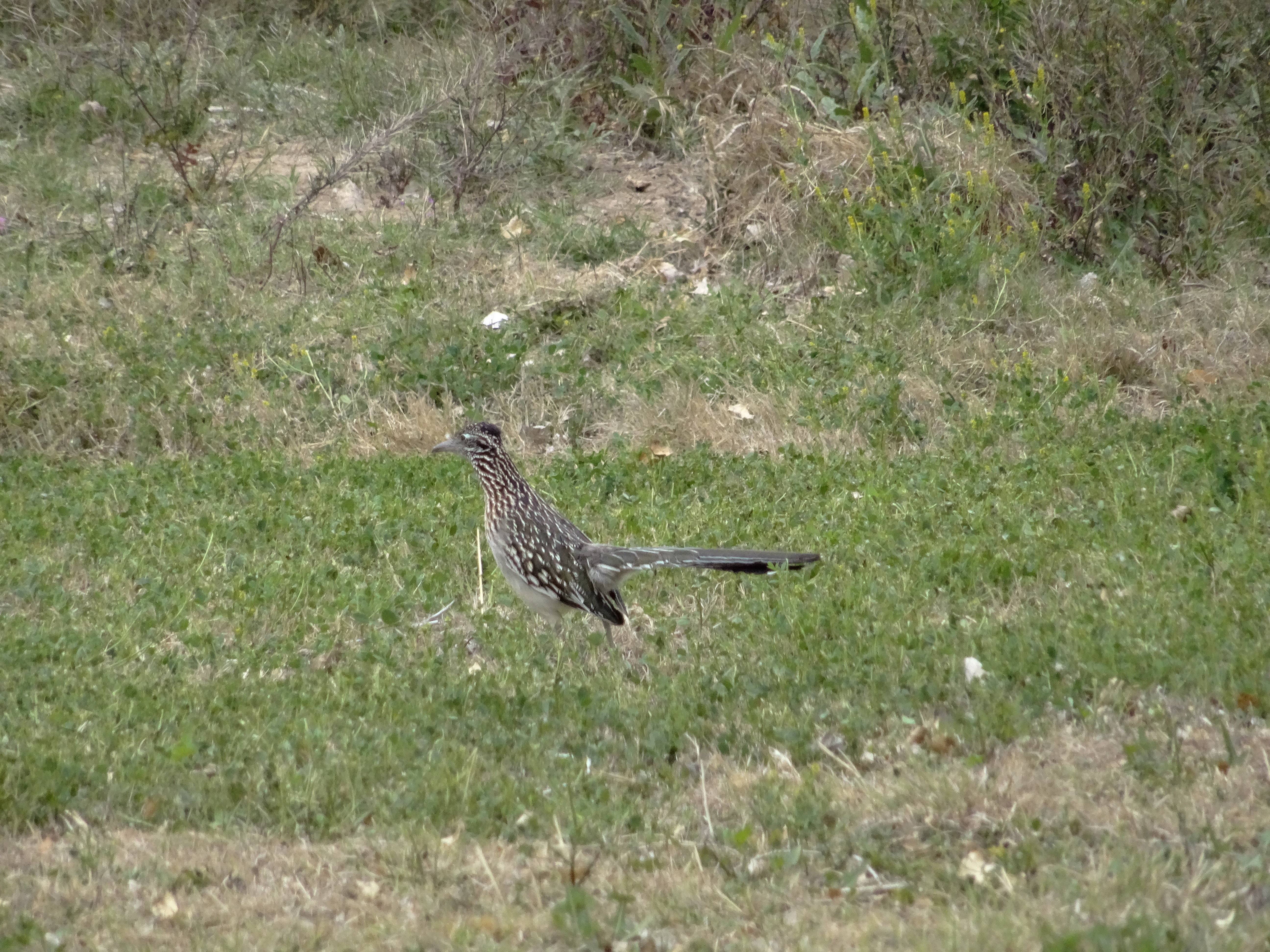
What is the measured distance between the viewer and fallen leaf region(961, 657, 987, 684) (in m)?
6.54

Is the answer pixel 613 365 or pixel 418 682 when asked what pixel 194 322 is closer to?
pixel 613 365

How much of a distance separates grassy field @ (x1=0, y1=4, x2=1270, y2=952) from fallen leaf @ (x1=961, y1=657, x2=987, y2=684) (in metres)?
0.05

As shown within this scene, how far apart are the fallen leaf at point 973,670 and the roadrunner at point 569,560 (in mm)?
791

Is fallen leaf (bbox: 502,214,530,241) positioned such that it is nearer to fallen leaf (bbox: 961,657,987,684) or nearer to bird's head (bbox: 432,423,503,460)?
bird's head (bbox: 432,423,503,460)

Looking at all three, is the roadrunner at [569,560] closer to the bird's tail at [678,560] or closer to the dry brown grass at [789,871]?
the bird's tail at [678,560]

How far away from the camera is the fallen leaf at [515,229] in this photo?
13844mm

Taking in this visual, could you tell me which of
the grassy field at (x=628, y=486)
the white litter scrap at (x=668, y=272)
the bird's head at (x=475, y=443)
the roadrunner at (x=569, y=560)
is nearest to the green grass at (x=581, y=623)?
the grassy field at (x=628, y=486)

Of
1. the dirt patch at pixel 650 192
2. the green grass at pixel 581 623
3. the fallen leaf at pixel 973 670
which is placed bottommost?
the dirt patch at pixel 650 192

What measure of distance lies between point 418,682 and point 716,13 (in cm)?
993

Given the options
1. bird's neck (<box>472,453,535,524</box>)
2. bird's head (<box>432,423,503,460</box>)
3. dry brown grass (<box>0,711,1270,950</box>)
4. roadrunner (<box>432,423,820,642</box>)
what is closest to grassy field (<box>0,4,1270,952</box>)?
dry brown grass (<box>0,711,1270,950</box>)

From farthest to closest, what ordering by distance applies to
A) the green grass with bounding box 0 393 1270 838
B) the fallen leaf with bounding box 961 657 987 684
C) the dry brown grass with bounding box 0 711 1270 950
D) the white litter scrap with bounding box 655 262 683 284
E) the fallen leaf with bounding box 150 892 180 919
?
the white litter scrap with bounding box 655 262 683 284 → the fallen leaf with bounding box 961 657 987 684 → the green grass with bounding box 0 393 1270 838 → the fallen leaf with bounding box 150 892 180 919 → the dry brown grass with bounding box 0 711 1270 950

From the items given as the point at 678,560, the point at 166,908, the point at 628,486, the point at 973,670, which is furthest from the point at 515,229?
the point at 166,908

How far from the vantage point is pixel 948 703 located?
6.42 m

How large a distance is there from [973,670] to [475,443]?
2.86m
